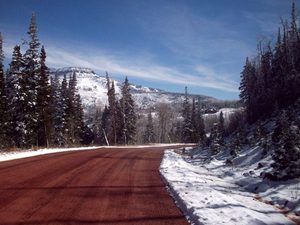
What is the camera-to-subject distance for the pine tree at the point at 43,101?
43.1 meters

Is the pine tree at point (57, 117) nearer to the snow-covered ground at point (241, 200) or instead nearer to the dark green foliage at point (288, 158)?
the snow-covered ground at point (241, 200)

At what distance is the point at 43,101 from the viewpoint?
144 feet

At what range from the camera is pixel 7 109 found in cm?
4022

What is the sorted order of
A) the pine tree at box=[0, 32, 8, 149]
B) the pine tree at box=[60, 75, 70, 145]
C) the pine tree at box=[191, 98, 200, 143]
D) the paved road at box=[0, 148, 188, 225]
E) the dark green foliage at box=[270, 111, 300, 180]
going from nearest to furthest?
the paved road at box=[0, 148, 188, 225], the dark green foliage at box=[270, 111, 300, 180], the pine tree at box=[0, 32, 8, 149], the pine tree at box=[60, 75, 70, 145], the pine tree at box=[191, 98, 200, 143]

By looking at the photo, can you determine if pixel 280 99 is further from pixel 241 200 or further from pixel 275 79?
pixel 241 200

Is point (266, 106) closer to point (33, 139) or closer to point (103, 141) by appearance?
point (33, 139)

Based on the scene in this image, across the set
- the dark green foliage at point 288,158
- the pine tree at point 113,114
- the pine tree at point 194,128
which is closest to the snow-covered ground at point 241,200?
the dark green foliage at point 288,158

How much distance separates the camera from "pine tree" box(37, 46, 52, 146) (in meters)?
43.1

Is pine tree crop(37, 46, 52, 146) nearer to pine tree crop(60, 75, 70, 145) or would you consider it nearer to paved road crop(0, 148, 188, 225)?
pine tree crop(60, 75, 70, 145)

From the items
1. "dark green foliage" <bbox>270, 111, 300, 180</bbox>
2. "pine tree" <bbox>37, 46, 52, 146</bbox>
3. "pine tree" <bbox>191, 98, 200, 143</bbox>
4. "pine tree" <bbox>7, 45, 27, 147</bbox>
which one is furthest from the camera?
"pine tree" <bbox>191, 98, 200, 143</bbox>

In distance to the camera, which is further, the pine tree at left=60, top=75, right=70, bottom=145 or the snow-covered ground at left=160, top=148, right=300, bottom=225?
the pine tree at left=60, top=75, right=70, bottom=145

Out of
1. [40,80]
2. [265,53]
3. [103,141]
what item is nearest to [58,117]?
[40,80]

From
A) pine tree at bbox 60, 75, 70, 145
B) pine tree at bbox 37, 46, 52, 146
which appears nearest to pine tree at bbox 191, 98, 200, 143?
pine tree at bbox 60, 75, 70, 145

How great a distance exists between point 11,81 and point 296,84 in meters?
30.6
